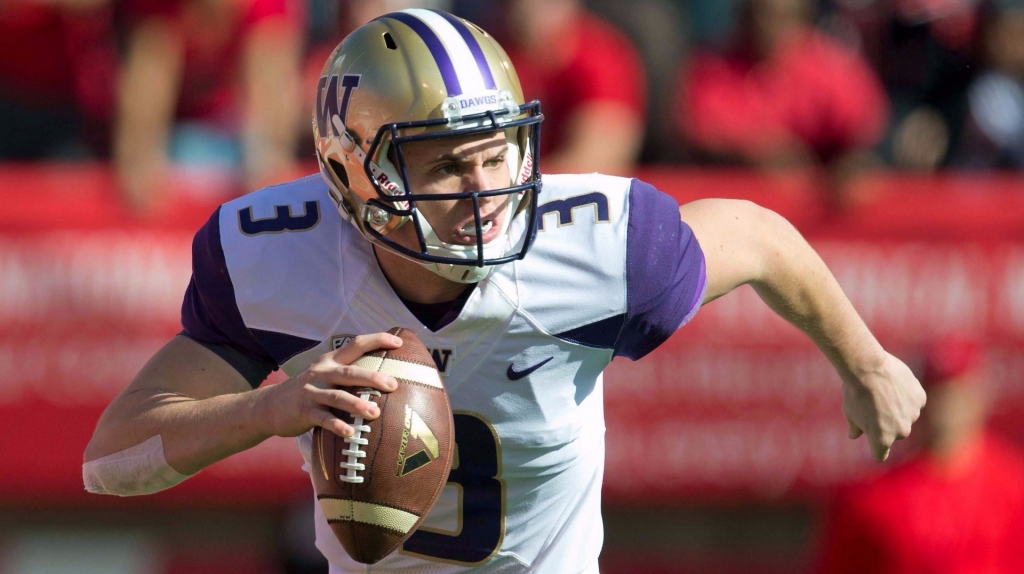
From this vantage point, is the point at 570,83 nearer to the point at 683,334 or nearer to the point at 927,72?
the point at 683,334

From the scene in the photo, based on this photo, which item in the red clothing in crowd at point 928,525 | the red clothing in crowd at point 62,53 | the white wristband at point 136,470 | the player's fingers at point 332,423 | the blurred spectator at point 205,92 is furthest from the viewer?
Answer: the red clothing in crowd at point 62,53

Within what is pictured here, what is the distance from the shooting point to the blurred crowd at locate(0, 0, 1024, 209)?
5.55 metres

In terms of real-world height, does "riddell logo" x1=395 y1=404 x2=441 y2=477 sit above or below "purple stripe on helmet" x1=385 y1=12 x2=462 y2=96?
below

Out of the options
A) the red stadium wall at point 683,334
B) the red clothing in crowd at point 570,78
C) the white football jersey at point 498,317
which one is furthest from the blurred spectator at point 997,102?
the white football jersey at point 498,317

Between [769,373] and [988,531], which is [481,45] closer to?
[988,531]

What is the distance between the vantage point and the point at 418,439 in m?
2.26

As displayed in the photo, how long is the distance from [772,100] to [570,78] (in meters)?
1.04

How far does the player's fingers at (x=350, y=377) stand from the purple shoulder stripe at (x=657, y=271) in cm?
66

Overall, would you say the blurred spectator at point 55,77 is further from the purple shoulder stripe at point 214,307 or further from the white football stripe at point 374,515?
the white football stripe at point 374,515

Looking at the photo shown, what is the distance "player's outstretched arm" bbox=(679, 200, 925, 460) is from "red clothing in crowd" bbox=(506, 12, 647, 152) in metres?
2.81

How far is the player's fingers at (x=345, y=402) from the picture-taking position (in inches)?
83.4

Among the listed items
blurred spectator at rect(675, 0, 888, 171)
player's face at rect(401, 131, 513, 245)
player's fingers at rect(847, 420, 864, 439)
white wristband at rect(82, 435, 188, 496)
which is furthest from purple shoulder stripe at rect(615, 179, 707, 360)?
blurred spectator at rect(675, 0, 888, 171)

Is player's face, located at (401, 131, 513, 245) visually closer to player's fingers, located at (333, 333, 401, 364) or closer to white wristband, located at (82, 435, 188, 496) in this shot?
player's fingers, located at (333, 333, 401, 364)

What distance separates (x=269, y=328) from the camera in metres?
2.61
